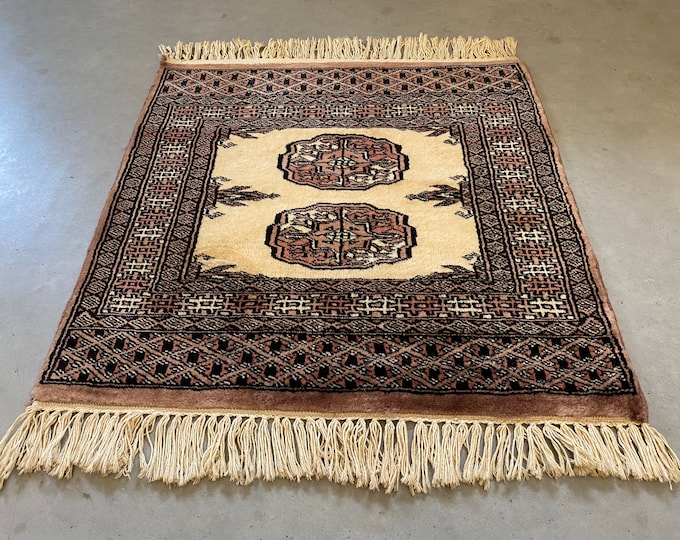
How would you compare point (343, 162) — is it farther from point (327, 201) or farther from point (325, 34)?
point (325, 34)

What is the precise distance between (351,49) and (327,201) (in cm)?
83

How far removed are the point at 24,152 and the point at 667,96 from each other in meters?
2.02

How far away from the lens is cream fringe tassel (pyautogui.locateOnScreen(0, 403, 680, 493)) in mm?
1338

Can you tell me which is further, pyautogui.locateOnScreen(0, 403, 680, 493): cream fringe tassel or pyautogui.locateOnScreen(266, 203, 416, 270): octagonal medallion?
pyautogui.locateOnScreen(266, 203, 416, 270): octagonal medallion

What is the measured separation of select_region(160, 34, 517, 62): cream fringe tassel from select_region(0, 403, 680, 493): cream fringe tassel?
59.1 inches

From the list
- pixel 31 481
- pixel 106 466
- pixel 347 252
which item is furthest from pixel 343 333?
pixel 31 481

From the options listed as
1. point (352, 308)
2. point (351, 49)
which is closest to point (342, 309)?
point (352, 308)

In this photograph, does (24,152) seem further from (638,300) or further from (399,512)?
(638,300)

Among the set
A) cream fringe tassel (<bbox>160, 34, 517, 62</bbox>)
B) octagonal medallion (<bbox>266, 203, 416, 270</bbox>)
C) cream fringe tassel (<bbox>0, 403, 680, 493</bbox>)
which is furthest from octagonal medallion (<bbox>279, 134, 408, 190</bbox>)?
cream fringe tassel (<bbox>0, 403, 680, 493</bbox>)

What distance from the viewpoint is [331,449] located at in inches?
53.9

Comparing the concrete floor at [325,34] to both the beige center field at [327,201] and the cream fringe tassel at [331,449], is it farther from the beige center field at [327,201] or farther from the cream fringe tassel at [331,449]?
the beige center field at [327,201]

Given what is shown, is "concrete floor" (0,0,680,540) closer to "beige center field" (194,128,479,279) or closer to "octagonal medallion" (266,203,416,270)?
"beige center field" (194,128,479,279)

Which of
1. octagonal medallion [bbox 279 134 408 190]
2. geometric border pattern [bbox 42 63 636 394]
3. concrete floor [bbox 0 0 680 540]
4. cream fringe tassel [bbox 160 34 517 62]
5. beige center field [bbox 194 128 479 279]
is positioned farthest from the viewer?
cream fringe tassel [bbox 160 34 517 62]

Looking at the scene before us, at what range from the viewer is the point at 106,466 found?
136 cm
